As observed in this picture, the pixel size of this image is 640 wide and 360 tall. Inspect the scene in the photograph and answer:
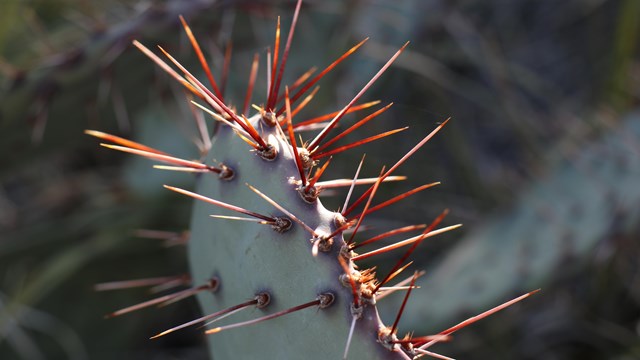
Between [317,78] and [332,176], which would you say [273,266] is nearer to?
[317,78]

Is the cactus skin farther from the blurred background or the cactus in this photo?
the blurred background

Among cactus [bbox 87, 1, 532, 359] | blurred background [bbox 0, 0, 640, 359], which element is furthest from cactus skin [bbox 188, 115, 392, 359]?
blurred background [bbox 0, 0, 640, 359]

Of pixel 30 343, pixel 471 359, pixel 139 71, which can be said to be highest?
pixel 139 71

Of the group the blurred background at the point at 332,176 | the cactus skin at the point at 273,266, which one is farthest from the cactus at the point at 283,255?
the blurred background at the point at 332,176

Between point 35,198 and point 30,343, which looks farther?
point 35,198

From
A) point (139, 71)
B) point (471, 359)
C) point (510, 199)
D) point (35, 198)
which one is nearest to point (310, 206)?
point (139, 71)

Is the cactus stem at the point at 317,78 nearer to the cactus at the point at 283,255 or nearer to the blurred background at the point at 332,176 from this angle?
the cactus at the point at 283,255

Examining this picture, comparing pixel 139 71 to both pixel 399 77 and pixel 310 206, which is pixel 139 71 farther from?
pixel 310 206
